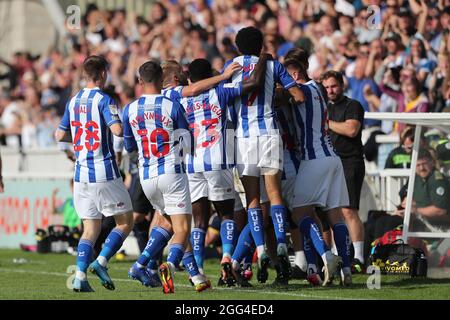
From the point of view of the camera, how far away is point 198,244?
465 inches

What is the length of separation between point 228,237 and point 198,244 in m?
0.37

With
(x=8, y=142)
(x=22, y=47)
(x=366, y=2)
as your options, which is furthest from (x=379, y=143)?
(x=22, y=47)

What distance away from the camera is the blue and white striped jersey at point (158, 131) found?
1089 cm

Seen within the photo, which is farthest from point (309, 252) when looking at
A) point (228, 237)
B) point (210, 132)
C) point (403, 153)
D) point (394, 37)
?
point (394, 37)

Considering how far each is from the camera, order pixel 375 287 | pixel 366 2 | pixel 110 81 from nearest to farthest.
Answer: pixel 375 287 → pixel 366 2 → pixel 110 81

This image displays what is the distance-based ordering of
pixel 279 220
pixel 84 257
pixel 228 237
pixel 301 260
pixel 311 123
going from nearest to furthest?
1. pixel 84 257
2. pixel 279 220
3. pixel 228 237
4. pixel 311 123
5. pixel 301 260

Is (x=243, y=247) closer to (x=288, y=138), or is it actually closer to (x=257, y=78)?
(x=288, y=138)

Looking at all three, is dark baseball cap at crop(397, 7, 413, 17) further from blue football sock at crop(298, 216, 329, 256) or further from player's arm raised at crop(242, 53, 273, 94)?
blue football sock at crop(298, 216, 329, 256)

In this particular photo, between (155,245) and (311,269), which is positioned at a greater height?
(155,245)

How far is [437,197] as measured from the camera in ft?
44.1

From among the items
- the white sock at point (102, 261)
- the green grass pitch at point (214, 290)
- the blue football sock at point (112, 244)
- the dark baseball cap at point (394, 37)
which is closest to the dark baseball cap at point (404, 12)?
the dark baseball cap at point (394, 37)

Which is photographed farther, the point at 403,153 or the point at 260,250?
the point at 403,153

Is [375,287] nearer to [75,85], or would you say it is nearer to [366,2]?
[366,2]

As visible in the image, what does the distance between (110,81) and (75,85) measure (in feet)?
4.51
